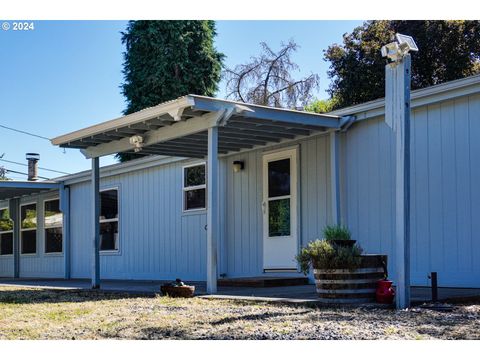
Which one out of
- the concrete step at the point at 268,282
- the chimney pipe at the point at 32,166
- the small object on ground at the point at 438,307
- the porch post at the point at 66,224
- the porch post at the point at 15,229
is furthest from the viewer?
the porch post at the point at 15,229

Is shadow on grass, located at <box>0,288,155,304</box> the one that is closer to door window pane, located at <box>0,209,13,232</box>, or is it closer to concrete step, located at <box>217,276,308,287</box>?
concrete step, located at <box>217,276,308,287</box>

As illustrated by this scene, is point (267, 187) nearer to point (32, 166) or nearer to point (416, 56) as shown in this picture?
point (32, 166)

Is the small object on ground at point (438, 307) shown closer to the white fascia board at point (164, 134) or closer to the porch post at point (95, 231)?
the white fascia board at point (164, 134)

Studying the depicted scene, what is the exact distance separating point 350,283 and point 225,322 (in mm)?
1540

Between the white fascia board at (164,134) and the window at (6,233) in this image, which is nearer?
the white fascia board at (164,134)

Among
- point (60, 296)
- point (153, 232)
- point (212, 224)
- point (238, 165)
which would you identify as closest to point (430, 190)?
point (212, 224)

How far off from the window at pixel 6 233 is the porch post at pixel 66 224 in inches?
118

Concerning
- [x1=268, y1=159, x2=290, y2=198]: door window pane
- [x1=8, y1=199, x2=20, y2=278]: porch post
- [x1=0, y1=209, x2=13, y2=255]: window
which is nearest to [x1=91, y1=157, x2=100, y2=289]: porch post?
[x1=268, y1=159, x2=290, y2=198]: door window pane

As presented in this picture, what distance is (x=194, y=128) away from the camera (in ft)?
26.2

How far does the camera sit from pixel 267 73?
23125 mm

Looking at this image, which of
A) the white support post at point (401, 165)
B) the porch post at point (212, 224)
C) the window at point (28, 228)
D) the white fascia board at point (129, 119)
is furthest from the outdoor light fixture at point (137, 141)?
the window at point (28, 228)

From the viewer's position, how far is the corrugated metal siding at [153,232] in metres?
11.7

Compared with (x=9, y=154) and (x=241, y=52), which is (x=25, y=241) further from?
(x=9, y=154)

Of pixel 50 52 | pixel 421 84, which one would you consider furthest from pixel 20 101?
pixel 421 84
